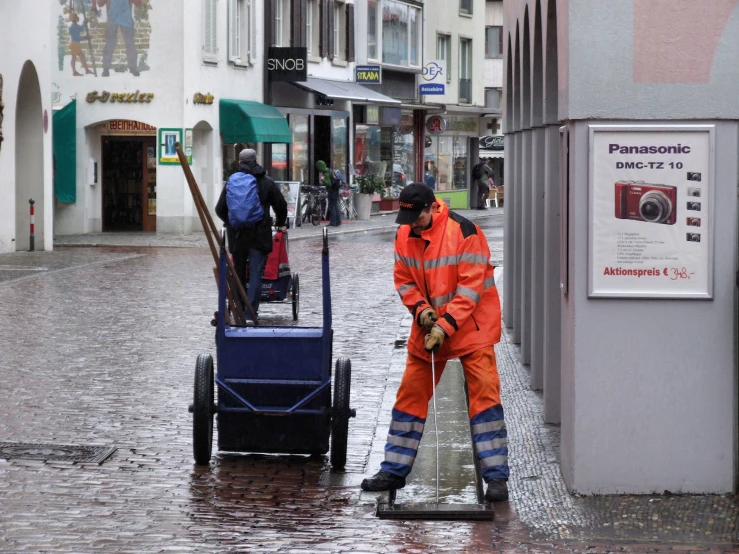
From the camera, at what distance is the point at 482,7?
187ft

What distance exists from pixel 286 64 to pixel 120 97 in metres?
6.37

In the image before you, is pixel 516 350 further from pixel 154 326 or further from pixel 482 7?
pixel 482 7

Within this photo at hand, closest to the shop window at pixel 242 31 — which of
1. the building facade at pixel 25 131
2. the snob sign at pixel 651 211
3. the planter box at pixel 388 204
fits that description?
the building facade at pixel 25 131

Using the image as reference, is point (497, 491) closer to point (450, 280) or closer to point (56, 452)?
point (450, 280)

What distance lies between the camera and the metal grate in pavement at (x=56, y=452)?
27.2 ft

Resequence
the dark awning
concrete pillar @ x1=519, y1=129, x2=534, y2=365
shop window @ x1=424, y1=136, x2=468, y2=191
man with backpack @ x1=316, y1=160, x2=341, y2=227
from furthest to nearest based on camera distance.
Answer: shop window @ x1=424, y1=136, x2=468, y2=191 → the dark awning → man with backpack @ x1=316, y1=160, x2=341, y2=227 → concrete pillar @ x1=519, y1=129, x2=534, y2=365

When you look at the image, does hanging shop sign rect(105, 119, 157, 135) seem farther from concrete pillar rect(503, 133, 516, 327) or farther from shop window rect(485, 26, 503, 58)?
shop window rect(485, 26, 503, 58)

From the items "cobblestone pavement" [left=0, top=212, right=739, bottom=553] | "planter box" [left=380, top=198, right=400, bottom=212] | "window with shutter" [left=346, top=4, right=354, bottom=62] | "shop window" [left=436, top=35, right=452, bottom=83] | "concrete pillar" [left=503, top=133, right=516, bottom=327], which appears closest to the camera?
"cobblestone pavement" [left=0, top=212, right=739, bottom=553]

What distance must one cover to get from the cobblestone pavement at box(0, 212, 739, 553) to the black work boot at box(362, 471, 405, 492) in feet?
0.33

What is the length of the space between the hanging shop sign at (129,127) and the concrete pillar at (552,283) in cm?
2444

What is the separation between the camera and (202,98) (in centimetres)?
3331

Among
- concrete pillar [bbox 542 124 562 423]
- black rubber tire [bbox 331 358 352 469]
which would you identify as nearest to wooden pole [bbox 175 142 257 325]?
black rubber tire [bbox 331 358 352 469]

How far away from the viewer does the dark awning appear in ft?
129

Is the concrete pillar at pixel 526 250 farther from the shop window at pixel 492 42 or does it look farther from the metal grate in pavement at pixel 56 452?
the shop window at pixel 492 42
